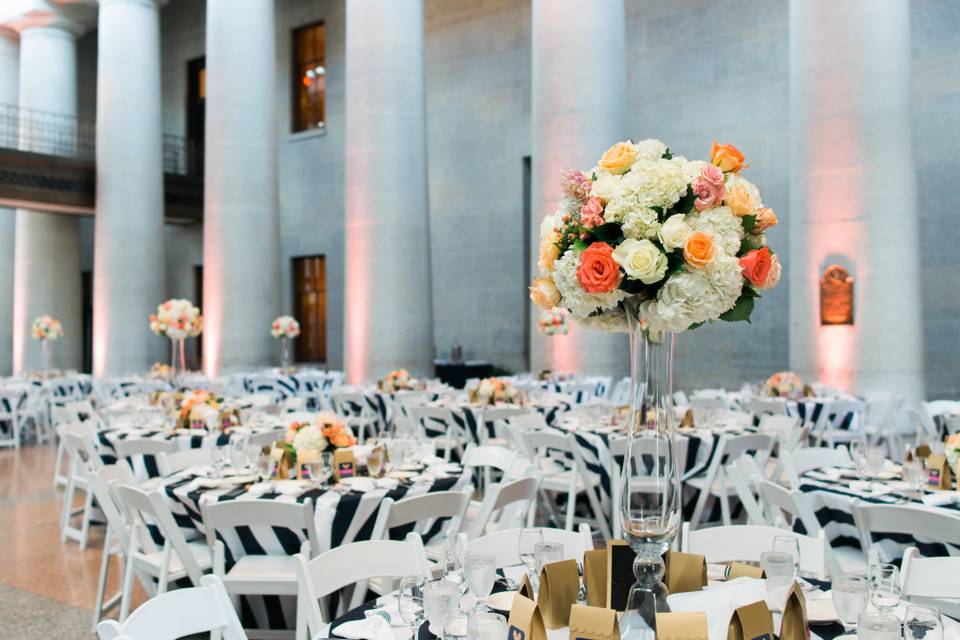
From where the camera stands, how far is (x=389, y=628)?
90.2 inches

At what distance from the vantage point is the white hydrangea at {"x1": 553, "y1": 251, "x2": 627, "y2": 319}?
2.16 m

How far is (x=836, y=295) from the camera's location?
32.9 ft

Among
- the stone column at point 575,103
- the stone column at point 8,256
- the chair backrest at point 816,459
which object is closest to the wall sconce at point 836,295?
the stone column at point 575,103

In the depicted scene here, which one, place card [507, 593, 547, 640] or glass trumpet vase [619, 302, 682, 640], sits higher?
glass trumpet vase [619, 302, 682, 640]

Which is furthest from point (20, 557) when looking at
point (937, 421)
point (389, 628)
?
point (937, 421)

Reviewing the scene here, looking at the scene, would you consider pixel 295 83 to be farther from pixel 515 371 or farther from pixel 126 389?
pixel 126 389

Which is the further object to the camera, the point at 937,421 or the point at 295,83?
the point at 295,83

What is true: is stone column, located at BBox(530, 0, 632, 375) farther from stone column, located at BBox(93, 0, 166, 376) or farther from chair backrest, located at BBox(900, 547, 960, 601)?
chair backrest, located at BBox(900, 547, 960, 601)

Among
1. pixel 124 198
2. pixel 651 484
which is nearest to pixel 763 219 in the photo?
pixel 651 484

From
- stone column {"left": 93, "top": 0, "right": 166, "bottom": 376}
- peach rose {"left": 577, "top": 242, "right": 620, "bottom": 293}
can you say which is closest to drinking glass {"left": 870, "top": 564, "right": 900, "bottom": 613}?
peach rose {"left": 577, "top": 242, "right": 620, "bottom": 293}

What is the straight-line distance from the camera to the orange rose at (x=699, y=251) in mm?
2055

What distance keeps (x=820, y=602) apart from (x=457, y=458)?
254 inches

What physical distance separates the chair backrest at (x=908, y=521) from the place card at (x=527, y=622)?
1994 mm

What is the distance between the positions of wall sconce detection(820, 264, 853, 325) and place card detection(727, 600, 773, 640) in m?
8.88
